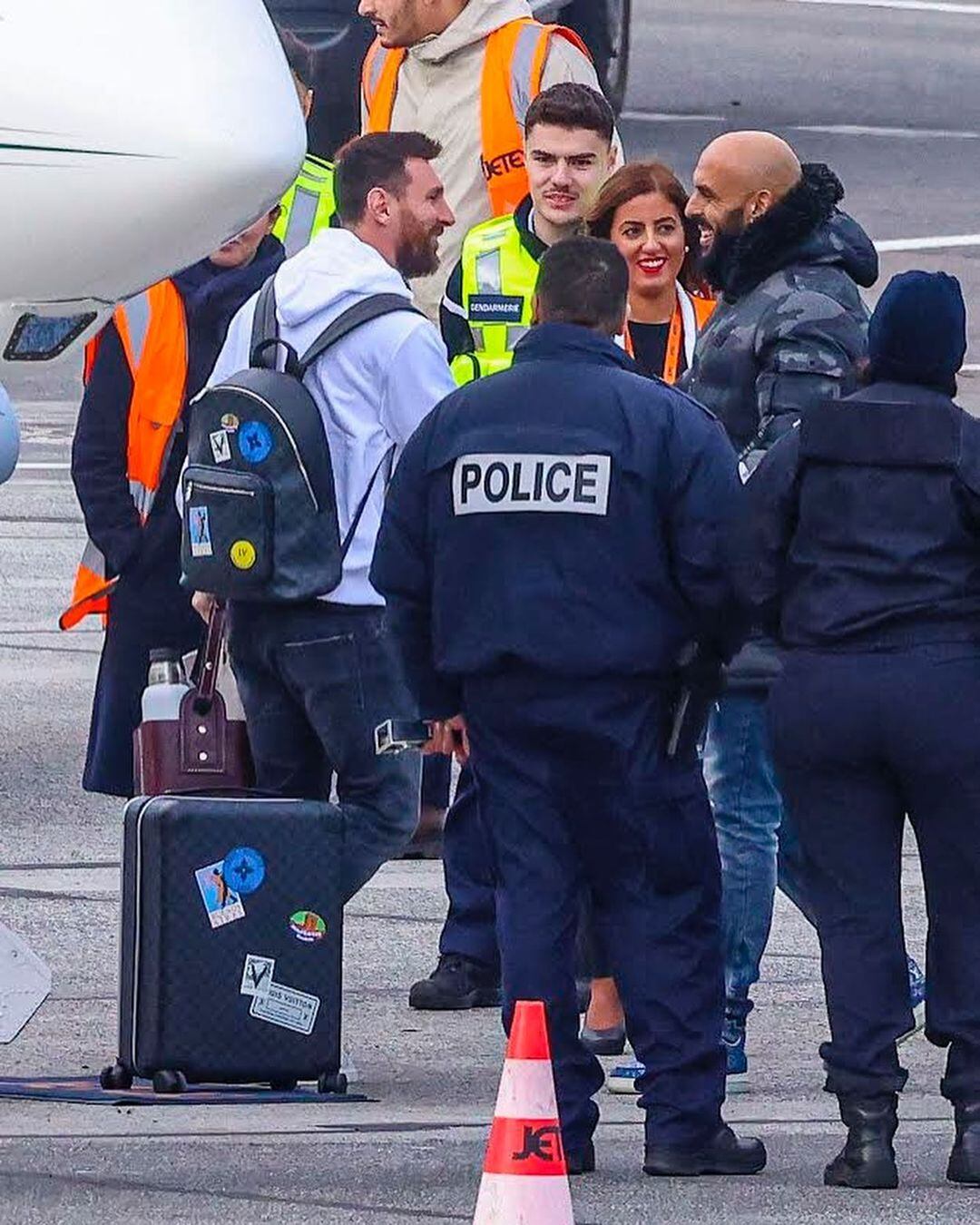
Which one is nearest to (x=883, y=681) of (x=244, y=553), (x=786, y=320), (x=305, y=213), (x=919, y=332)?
(x=919, y=332)

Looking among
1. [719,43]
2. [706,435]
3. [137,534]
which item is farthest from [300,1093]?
[719,43]

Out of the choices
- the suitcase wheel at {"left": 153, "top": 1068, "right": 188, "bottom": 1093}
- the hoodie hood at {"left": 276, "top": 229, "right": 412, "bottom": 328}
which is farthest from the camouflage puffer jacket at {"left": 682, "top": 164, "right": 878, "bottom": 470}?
the suitcase wheel at {"left": 153, "top": 1068, "right": 188, "bottom": 1093}

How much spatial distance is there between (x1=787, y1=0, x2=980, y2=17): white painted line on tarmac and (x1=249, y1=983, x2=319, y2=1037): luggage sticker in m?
23.0

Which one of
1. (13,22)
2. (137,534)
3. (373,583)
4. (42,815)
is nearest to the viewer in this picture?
(13,22)

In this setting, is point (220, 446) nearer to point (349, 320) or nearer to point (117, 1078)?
point (349, 320)

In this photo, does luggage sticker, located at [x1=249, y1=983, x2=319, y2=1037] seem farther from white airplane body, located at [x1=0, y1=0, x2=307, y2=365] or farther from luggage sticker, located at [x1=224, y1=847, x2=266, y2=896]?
white airplane body, located at [x1=0, y1=0, x2=307, y2=365]

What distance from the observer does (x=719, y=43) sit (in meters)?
26.9

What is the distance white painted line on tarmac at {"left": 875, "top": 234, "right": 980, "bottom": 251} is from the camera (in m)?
20.0

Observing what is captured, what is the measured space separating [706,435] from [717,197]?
0.93m

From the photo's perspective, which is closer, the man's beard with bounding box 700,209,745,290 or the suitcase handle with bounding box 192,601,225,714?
the man's beard with bounding box 700,209,745,290

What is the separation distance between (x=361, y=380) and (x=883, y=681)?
1.57 metres

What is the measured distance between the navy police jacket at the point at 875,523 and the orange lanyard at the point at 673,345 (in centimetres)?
167

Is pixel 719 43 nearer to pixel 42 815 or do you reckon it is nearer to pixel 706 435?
pixel 42 815

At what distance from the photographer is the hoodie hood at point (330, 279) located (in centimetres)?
721
